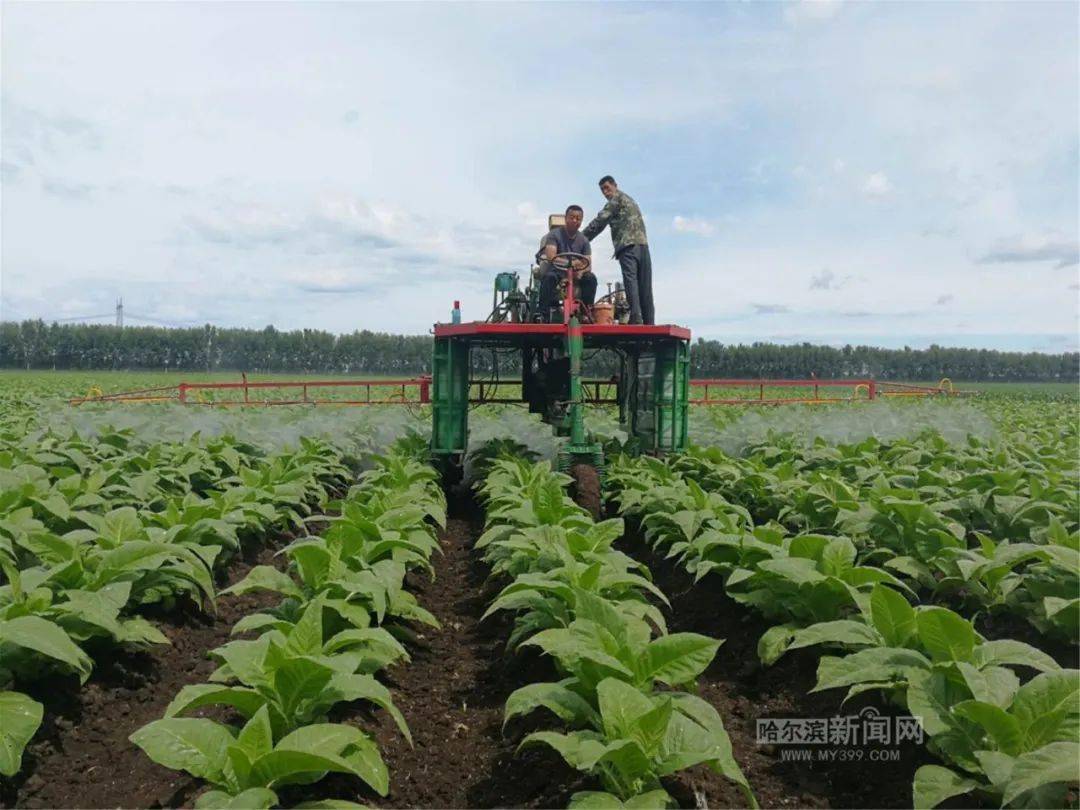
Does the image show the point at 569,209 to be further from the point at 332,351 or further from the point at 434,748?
the point at 332,351

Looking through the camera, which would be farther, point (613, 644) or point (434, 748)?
point (434, 748)

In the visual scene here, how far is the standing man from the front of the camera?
343 inches

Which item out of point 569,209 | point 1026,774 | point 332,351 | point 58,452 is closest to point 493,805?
point 1026,774

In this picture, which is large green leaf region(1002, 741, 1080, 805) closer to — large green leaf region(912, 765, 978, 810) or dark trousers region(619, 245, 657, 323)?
large green leaf region(912, 765, 978, 810)

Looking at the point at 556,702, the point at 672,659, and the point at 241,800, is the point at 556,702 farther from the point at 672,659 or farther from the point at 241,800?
the point at 241,800

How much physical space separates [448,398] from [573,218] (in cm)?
239

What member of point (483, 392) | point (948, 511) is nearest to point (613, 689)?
point (948, 511)

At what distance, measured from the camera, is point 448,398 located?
28.2ft

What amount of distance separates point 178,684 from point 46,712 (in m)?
0.66

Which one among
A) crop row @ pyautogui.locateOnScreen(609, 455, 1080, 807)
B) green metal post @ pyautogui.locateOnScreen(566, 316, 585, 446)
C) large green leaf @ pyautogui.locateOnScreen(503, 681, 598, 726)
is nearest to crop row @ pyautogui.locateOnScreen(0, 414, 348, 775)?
large green leaf @ pyautogui.locateOnScreen(503, 681, 598, 726)

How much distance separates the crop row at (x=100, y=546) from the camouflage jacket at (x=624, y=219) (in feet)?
12.5

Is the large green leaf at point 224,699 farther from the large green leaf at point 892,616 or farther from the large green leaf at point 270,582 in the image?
the large green leaf at point 892,616

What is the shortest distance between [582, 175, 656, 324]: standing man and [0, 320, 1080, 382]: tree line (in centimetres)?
5947

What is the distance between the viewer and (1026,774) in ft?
7.48
